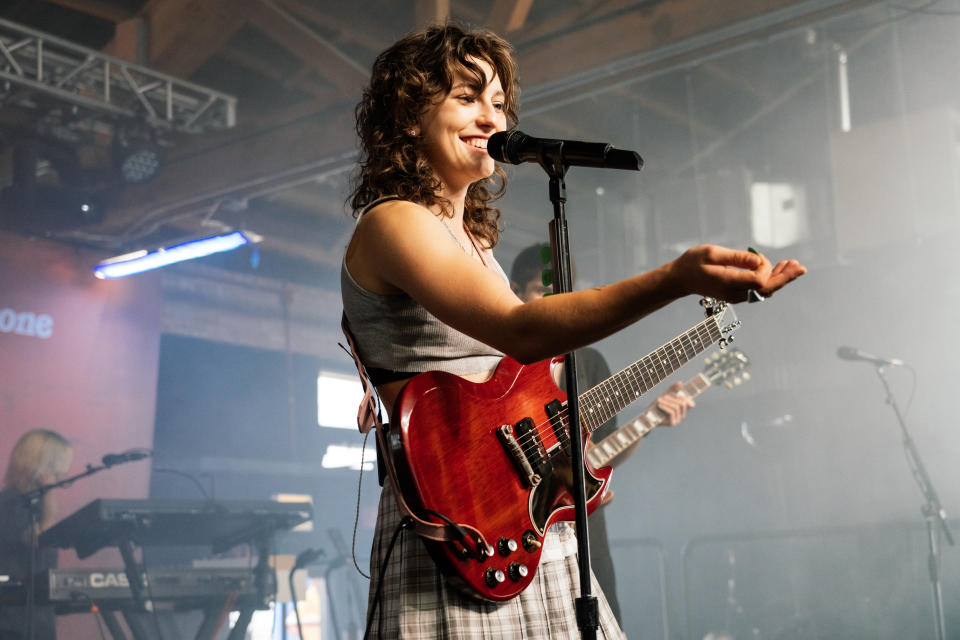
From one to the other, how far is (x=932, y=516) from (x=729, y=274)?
3678 millimetres

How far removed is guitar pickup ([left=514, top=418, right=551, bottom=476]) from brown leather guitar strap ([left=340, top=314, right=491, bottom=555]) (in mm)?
175

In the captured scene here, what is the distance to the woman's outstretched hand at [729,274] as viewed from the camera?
91cm

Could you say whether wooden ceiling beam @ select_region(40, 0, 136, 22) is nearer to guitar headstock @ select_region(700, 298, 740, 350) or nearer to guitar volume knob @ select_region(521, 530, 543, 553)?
guitar headstock @ select_region(700, 298, 740, 350)

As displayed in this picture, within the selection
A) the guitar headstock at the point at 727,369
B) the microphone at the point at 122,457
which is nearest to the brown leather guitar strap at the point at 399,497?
the guitar headstock at the point at 727,369

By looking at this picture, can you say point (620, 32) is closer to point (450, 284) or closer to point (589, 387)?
point (589, 387)

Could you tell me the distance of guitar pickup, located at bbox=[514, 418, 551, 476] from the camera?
4.58ft

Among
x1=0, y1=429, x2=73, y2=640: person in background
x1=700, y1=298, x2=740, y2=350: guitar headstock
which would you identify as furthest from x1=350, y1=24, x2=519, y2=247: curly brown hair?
x1=0, y1=429, x2=73, y2=640: person in background

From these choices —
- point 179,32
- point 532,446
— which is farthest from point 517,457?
point 179,32

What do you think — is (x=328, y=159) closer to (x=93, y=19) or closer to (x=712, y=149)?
(x=93, y=19)

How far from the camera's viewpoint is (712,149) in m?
5.05

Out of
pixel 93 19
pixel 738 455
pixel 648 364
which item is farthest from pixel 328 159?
pixel 648 364

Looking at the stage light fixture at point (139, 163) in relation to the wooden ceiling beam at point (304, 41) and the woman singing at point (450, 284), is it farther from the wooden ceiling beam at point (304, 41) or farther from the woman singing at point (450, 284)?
the woman singing at point (450, 284)

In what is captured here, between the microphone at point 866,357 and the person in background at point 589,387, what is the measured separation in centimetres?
120

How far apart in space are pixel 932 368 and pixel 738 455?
1.22 meters
